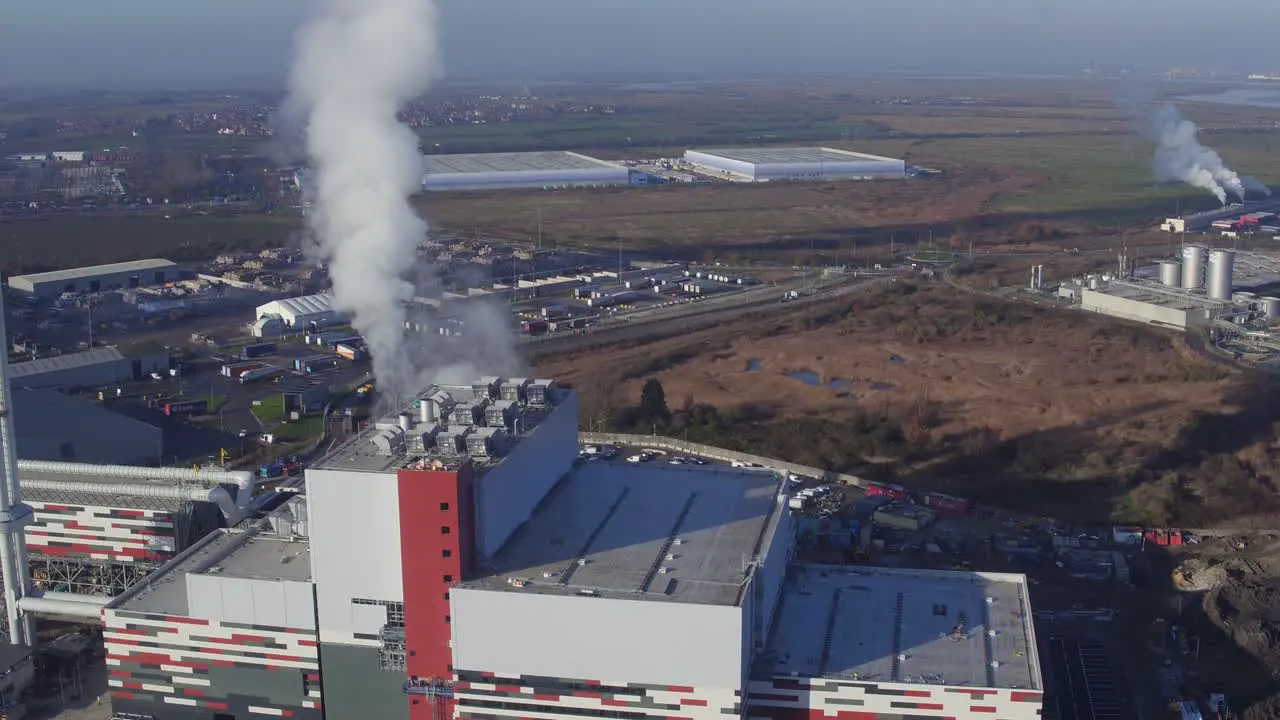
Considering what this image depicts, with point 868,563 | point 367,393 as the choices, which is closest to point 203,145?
point 367,393

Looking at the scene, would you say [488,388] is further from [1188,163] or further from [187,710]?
[1188,163]

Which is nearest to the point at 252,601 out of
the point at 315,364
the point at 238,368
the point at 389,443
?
the point at 389,443

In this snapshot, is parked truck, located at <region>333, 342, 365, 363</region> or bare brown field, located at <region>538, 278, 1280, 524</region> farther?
parked truck, located at <region>333, 342, 365, 363</region>

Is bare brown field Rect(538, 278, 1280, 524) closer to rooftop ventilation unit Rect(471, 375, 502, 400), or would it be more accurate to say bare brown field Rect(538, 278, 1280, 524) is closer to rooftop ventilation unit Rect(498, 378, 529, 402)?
rooftop ventilation unit Rect(498, 378, 529, 402)

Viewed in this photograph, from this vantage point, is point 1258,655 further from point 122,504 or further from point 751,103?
point 751,103

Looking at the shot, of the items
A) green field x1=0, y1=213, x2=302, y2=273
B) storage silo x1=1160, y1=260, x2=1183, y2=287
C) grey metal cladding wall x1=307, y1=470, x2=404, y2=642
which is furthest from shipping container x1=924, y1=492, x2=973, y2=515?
green field x1=0, y1=213, x2=302, y2=273

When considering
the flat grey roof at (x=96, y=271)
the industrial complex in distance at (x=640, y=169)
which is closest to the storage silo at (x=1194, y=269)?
the flat grey roof at (x=96, y=271)
